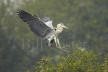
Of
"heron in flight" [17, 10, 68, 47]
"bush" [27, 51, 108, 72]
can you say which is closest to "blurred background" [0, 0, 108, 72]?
"heron in flight" [17, 10, 68, 47]

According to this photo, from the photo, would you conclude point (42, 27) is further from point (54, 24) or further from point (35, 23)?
point (54, 24)

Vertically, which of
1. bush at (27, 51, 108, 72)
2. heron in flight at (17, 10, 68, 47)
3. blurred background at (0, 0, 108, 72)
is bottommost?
bush at (27, 51, 108, 72)

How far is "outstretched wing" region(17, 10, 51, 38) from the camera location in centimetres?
1241

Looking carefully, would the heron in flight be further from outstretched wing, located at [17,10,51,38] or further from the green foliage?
the green foliage

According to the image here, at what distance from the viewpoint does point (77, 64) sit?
920 cm

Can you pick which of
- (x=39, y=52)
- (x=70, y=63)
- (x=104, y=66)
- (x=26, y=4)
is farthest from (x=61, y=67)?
(x=26, y=4)

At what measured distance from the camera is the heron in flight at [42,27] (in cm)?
1244

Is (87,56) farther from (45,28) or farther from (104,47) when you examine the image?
(104,47)

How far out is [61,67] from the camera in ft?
30.5

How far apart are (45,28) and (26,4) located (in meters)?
24.0

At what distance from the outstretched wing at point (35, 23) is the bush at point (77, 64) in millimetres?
2684

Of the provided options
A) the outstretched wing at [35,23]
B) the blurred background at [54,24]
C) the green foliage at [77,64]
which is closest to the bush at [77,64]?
the green foliage at [77,64]

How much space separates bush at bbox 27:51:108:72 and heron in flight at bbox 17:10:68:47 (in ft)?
→ 8.85

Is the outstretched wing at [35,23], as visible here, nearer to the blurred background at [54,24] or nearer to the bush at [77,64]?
the bush at [77,64]
